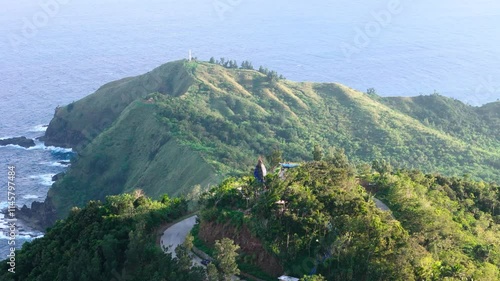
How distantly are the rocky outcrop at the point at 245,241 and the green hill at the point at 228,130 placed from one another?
95.2 ft

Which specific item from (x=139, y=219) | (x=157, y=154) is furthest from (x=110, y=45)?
(x=139, y=219)

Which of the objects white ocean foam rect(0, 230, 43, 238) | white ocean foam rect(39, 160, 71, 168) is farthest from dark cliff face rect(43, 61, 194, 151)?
white ocean foam rect(0, 230, 43, 238)

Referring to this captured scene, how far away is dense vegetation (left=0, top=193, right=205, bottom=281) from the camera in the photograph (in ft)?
105

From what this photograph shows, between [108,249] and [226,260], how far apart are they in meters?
8.82

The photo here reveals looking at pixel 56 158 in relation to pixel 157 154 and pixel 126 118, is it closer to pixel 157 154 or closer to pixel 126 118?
pixel 126 118

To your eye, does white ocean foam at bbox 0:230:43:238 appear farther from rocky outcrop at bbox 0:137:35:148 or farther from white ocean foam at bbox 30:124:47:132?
white ocean foam at bbox 30:124:47:132

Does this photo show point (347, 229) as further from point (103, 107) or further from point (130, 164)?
point (103, 107)

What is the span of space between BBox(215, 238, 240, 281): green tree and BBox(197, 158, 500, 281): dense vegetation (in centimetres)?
252

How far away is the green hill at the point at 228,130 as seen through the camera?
76.4m

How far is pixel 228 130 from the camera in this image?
275ft

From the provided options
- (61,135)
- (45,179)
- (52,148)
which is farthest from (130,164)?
(61,135)

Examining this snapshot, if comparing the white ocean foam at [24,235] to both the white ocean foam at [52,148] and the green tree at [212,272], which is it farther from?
the green tree at [212,272]

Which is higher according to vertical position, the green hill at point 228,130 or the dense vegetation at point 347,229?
the dense vegetation at point 347,229

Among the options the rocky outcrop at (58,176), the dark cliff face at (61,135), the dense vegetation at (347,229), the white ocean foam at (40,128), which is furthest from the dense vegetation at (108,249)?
the white ocean foam at (40,128)
